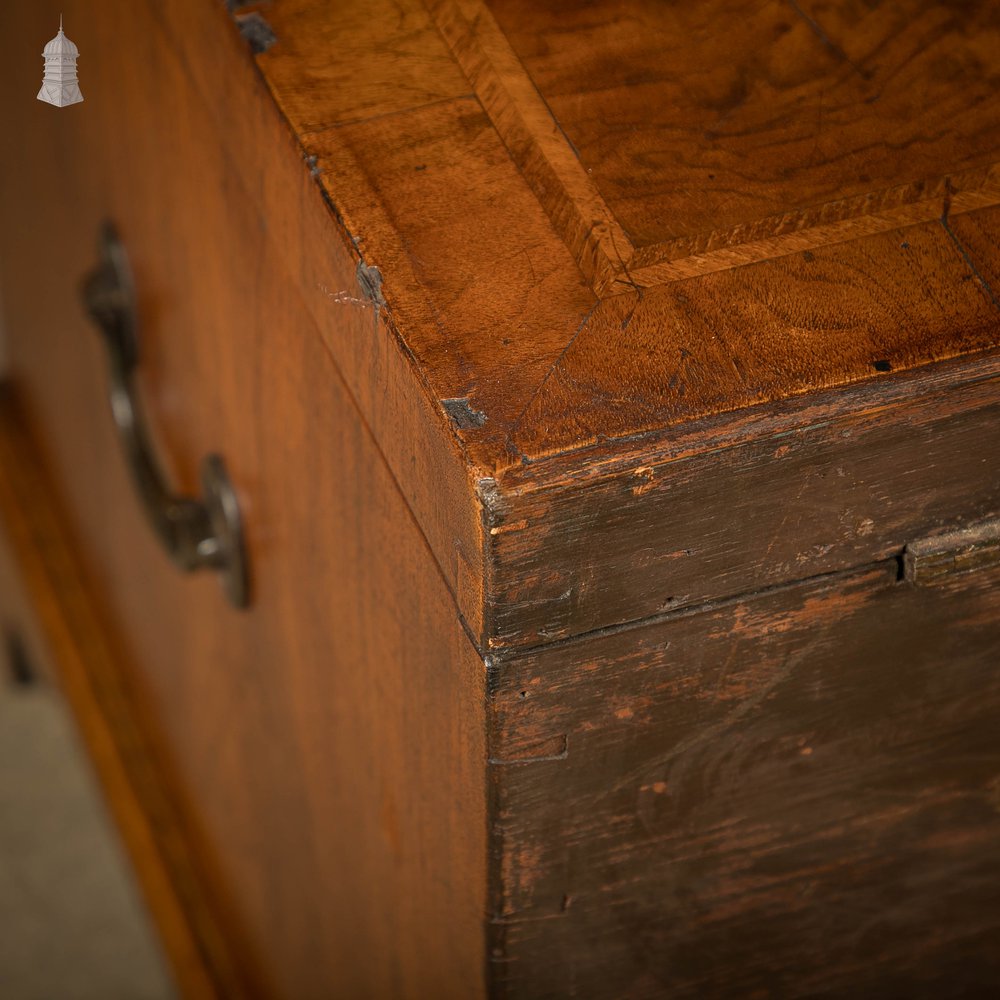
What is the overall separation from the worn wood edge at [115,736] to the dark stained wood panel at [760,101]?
2.22 ft

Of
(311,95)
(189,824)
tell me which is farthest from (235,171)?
(189,824)

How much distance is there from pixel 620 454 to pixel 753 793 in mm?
169

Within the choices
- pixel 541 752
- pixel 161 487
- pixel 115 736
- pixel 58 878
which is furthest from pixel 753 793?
pixel 58 878

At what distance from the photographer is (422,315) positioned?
0.38m

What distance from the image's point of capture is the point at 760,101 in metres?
0.43

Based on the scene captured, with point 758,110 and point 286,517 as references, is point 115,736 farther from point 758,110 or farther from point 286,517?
point 758,110

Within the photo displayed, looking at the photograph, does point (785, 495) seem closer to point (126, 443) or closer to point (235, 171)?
point (235, 171)

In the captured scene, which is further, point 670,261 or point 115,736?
point 115,736

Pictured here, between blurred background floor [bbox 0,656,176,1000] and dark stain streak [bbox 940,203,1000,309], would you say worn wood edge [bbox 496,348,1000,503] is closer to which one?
dark stain streak [bbox 940,203,1000,309]

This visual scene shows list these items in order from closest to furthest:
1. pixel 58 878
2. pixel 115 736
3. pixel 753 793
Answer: pixel 753 793 → pixel 115 736 → pixel 58 878

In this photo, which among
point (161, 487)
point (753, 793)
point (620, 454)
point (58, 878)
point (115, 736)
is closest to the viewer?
point (620, 454)

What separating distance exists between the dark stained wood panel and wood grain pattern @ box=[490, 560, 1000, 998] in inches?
4.4

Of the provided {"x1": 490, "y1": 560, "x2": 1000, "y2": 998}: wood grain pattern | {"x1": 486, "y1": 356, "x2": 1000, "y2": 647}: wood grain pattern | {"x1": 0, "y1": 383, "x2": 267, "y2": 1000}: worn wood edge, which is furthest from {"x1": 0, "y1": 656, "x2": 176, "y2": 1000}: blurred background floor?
{"x1": 486, "y1": 356, "x2": 1000, "y2": 647}: wood grain pattern

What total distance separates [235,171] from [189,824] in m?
0.63
